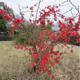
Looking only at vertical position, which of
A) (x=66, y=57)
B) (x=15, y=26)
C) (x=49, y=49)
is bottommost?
(x=66, y=57)

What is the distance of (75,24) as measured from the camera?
9.38m

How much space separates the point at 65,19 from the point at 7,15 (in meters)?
1.72

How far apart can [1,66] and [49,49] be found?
6.13 feet

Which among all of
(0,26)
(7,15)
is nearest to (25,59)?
(7,15)

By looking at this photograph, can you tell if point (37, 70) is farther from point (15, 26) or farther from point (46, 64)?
point (15, 26)

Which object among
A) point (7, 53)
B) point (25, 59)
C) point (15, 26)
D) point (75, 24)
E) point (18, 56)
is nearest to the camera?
point (75, 24)

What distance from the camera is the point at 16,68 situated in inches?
420

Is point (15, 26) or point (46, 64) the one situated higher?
point (15, 26)

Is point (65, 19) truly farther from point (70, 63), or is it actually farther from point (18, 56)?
point (18, 56)

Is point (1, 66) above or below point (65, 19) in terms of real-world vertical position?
below

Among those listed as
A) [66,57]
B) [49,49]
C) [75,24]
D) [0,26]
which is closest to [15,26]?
[49,49]

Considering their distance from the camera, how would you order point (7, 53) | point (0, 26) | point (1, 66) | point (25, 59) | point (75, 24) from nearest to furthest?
point (75, 24)
point (1, 66)
point (25, 59)
point (7, 53)
point (0, 26)

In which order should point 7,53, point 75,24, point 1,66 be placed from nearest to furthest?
point 75,24 < point 1,66 < point 7,53

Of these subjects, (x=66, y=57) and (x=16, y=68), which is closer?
(x=16, y=68)
